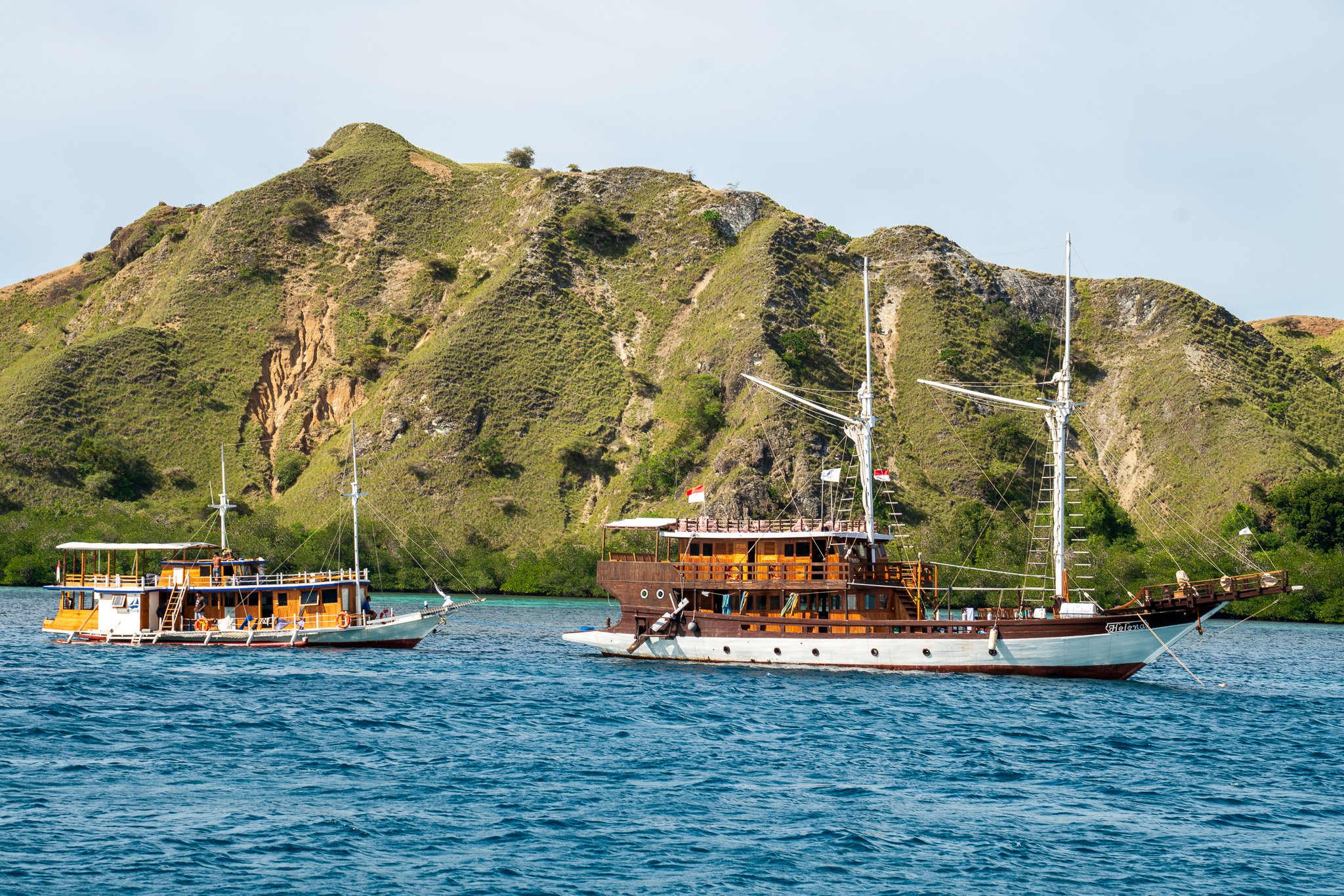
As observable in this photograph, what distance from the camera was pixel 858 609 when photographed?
2292 inches

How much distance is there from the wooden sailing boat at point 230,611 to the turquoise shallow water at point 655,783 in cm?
995

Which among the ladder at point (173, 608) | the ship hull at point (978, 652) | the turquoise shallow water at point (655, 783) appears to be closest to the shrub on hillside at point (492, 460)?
the ladder at point (173, 608)

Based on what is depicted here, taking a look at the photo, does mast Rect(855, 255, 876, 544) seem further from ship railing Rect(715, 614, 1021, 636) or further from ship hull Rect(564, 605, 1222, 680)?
ship hull Rect(564, 605, 1222, 680)

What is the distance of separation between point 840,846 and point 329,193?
171 meters

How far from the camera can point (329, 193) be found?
18138 cm

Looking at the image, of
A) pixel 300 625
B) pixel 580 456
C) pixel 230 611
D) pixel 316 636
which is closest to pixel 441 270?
pixel 580 456

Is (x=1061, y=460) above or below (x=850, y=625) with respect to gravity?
above

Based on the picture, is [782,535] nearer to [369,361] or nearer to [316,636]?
[316,636]

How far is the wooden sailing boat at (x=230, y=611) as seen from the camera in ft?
217

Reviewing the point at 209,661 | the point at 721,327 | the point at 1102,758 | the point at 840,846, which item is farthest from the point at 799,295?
the point at 840,846

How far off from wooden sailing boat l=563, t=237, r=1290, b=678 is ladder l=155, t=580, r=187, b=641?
21.8 metres

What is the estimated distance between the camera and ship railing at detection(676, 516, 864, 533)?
195ft

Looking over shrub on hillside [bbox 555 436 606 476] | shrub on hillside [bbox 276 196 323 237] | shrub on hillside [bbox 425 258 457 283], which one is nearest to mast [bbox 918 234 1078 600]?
shrub on hillside [bbox 555 436 606 476]

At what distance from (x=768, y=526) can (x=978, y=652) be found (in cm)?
1232
